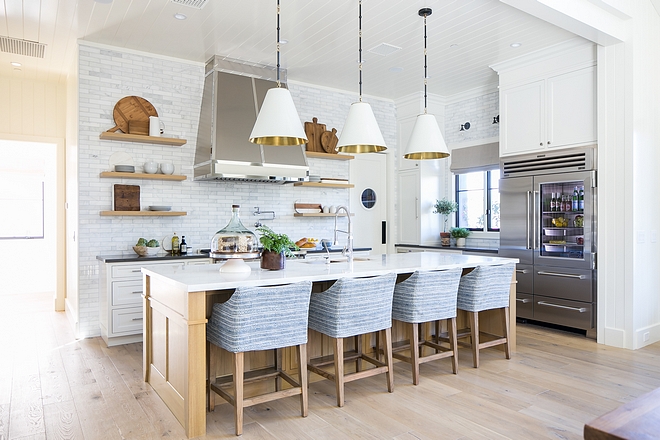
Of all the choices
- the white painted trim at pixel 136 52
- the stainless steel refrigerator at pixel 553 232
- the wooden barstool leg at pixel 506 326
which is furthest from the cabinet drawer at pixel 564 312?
the white painted trim at pixel 136 52

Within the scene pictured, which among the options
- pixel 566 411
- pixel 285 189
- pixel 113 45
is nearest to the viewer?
pixel 566 411

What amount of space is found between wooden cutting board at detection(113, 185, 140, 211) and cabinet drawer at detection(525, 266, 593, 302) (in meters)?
4.44

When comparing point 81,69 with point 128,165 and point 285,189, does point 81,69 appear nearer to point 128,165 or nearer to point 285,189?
point 128,165

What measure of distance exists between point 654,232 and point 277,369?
401 cm

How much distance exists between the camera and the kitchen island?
104 inches

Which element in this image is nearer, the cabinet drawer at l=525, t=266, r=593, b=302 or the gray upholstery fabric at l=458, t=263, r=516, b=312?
the gray upholstery fabric at l=458, t=263, r=516, b=312

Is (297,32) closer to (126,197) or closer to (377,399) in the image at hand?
(126,197)

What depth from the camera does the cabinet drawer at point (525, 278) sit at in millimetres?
5273

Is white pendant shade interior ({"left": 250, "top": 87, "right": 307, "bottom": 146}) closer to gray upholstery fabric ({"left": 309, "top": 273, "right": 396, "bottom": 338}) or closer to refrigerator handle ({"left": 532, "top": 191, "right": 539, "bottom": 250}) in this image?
gray upholstery fabric ({"left": 309, "top": 273, "right": 396, "bottom": 338})

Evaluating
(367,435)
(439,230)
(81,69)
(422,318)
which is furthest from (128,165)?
(439,230)

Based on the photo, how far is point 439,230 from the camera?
7.16 meters

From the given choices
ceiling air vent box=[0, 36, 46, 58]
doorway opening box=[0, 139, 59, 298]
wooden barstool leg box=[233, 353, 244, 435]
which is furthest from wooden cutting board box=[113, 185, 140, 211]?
doorway opening box=[0, 139, 59, 298]

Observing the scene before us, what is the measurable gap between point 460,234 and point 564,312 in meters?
1.88

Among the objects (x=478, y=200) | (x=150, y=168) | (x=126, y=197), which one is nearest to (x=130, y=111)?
(x=150, y=168)
